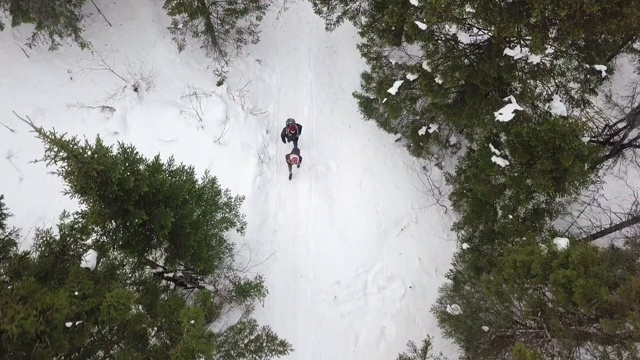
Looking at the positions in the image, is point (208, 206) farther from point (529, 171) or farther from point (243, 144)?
point (529, 171)

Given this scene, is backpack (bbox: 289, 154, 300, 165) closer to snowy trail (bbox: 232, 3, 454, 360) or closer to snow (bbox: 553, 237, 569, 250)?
snowy trail (bbox: 232, 3, 454, 360)

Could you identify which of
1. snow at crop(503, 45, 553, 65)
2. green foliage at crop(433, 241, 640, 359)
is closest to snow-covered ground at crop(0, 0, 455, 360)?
green foliage at crop(433, 241, 640, 359)

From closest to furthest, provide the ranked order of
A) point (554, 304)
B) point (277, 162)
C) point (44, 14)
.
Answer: point (554, 304) → point (44, 14) → point (277, 162)

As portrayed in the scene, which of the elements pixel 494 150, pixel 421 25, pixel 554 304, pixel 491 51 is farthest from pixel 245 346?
pixel 491 51

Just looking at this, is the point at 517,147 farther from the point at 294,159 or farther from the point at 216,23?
the point at 216,23

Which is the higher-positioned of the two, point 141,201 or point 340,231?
point 340,231

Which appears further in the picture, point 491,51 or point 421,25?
point 491,51

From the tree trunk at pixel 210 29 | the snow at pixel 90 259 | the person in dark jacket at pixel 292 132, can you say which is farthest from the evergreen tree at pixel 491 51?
the snow at pixel 90 259
